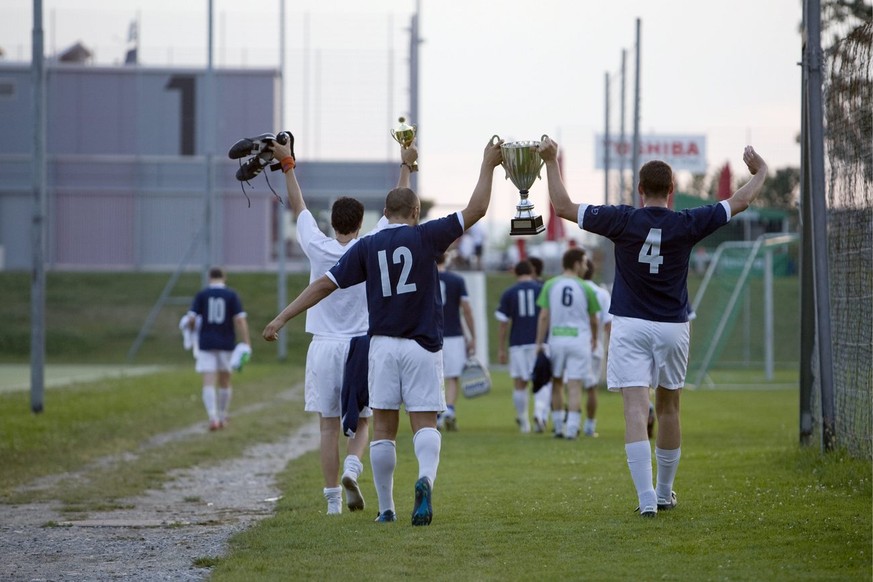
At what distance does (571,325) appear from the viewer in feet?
45.9

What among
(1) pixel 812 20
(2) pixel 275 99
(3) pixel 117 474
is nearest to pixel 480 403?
(3) pixel 117 474

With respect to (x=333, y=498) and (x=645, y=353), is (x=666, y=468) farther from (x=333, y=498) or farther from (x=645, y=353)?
(x=333, y=498)

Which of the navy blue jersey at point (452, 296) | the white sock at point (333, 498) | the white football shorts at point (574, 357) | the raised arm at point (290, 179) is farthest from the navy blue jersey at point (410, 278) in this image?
the navy blue jersey at point (452, 296)

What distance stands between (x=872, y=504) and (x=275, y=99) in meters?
37.3

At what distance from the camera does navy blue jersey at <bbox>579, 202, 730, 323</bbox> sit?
7.26m

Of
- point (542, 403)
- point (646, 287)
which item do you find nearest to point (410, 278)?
point (646, 287)

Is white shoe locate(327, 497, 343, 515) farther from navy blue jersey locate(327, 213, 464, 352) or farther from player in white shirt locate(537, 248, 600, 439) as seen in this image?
player in white shirt locate(537, 248, 600, 439)

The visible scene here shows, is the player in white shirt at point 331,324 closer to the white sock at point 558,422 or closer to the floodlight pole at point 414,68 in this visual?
the white sock at point 558,422

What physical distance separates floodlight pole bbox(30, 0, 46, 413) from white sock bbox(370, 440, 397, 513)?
412 inches

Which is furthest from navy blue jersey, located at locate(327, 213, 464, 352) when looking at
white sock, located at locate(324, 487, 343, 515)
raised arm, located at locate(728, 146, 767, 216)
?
raised arm, located at locate(728, 146, 767, 216)

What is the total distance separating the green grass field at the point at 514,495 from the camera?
5.98 m

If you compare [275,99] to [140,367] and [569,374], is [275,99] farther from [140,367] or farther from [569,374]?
[569,374]

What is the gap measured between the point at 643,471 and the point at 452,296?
8.10 metres

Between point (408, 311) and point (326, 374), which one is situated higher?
point (408, 311)
